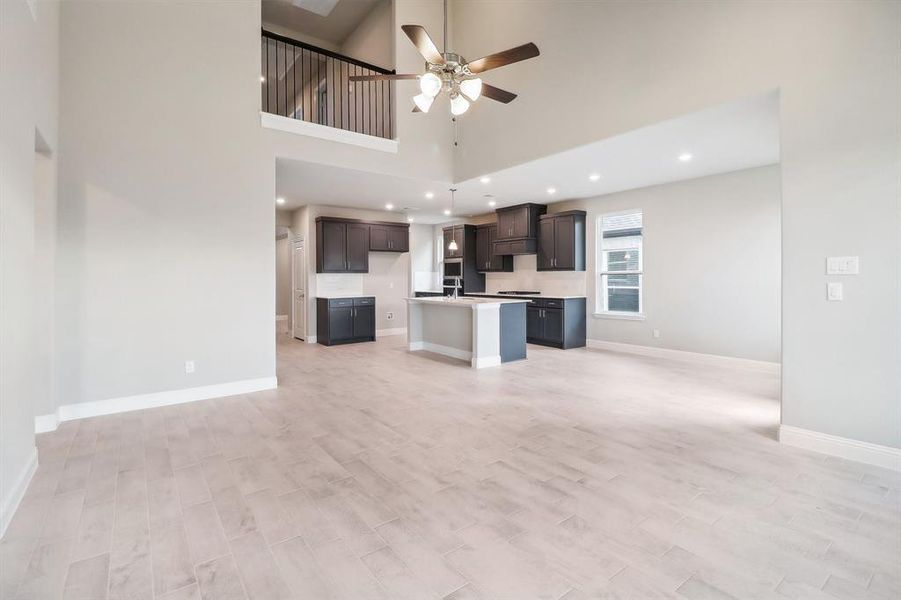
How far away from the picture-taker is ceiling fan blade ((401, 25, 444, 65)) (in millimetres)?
3010

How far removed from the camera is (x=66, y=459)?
9.75 feet

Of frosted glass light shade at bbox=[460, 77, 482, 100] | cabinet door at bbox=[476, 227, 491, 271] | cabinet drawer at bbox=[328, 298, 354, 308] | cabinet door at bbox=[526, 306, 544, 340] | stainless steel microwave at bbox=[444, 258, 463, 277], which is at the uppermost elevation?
frosted glass light shade at bbox=[460, 77, 482, 100]

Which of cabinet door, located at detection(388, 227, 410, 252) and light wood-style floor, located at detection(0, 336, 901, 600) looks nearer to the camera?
light wood-style floor, located at detection(0, 336, 901, 600)

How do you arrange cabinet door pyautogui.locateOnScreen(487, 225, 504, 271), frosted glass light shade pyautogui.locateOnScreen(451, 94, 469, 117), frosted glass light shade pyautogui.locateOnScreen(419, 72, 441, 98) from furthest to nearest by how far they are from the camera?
cabinet door pyautogui.locateOnScreen(487, 225, 504, 271) → frosted glass light shade pyautogui.locateOnScreen(451, 94, 469, 117) → frosted glass light shade pyautogui.locateOnScreen(419, 72, 441, 98)

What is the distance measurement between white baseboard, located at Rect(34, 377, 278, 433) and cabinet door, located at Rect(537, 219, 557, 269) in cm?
521

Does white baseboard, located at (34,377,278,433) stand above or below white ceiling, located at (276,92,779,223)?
below

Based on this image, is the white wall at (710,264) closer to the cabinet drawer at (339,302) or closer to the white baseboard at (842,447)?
the white baseboard at (842,447)

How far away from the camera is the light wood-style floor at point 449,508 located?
1.74 metres


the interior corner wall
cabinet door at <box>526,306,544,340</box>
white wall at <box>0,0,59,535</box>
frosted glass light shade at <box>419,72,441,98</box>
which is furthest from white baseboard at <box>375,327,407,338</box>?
white wall at <box>0,0,59,535</box>

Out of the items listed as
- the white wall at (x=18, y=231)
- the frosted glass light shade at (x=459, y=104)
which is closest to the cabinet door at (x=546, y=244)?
the frosted glass light shade at (x=459, y=104)

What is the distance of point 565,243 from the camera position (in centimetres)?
776

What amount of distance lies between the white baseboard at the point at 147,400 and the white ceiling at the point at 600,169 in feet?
8.61

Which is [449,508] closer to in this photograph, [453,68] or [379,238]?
[453,68]

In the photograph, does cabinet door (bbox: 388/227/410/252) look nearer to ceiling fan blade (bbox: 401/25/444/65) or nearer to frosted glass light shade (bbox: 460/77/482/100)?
frosted glass light shade (bbox: 460/77/482/100)
